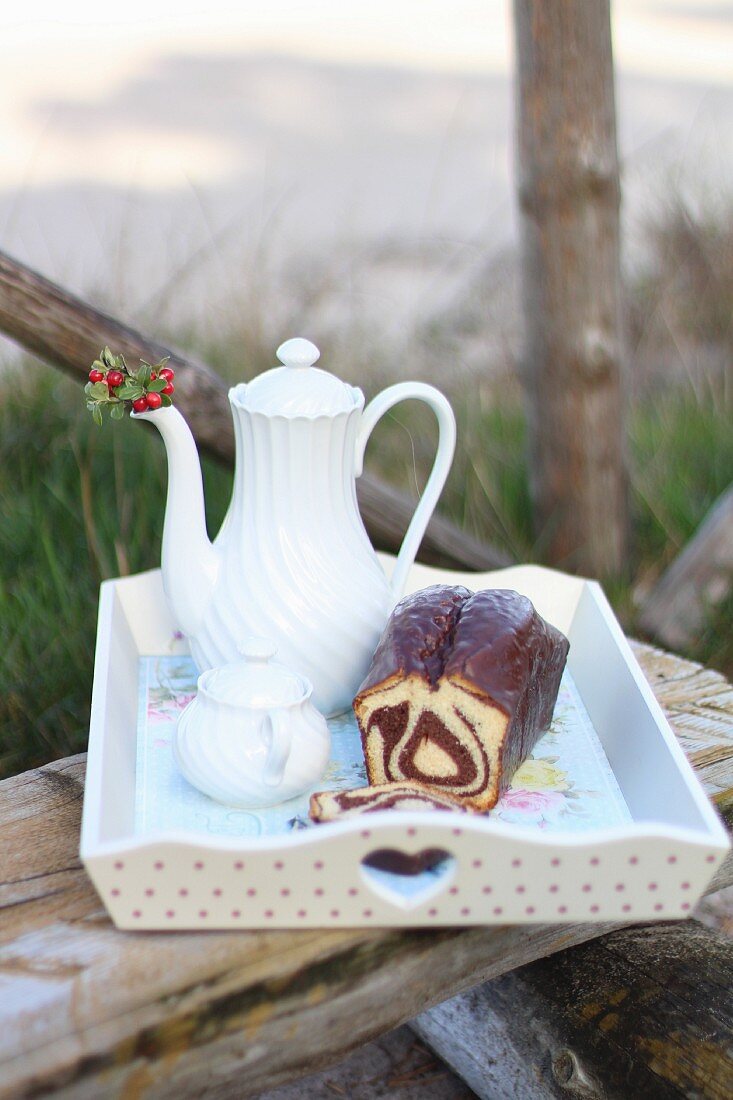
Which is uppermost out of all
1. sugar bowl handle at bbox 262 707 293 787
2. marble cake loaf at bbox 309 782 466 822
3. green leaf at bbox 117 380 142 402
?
green leaf at bbox 117 380 142 402

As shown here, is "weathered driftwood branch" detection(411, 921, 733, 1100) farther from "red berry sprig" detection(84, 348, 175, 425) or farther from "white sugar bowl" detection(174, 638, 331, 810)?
"red berry sprig" detection(84, 348, 175, 425)

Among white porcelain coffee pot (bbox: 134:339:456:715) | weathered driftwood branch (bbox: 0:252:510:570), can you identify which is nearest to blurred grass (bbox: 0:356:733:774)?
weathered driftwood branch (bbox: 0:252:510:570)

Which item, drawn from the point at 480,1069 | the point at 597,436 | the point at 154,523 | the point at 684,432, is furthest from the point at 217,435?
the point at 684,432

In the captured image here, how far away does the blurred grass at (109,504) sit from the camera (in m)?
1.96

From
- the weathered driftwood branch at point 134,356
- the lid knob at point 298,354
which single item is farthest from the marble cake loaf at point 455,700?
the weathered driftwood branch at point 134,356

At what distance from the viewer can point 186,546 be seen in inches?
52.7

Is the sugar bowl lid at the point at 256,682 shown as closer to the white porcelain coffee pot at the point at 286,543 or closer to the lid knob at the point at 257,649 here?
the lid knob at the point at 257,649

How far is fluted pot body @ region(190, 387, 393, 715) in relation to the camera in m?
1.30

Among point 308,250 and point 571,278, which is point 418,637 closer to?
point 571,278

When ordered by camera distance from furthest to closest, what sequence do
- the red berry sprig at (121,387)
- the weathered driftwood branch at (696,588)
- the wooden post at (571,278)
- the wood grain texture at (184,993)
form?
the weathered driftwood branch at (696,588) → the wooden post at (571,278) → the red berry sprig at (121,387) → the wood grain texture at (184,993)

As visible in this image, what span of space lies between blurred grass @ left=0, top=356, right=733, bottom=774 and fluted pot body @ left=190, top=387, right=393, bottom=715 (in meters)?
0.70

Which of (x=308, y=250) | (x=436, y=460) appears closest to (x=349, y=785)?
(x=436, y=460)

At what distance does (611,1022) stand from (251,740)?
626 millimetres

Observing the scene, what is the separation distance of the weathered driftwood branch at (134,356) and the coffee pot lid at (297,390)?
55cm
